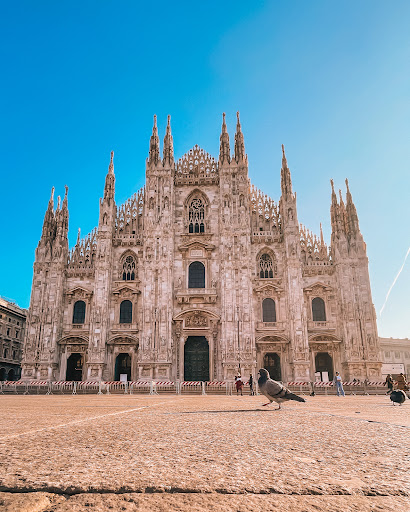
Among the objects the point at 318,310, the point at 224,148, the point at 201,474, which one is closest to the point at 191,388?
the point at 318,310

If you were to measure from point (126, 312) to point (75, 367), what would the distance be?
5462 millimetres

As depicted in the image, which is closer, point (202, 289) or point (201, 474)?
point (201, 474)

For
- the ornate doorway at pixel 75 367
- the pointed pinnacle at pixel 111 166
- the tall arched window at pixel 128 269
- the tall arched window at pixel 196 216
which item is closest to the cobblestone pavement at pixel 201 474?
the tall arched window at pixel 128 269

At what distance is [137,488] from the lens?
1692mm

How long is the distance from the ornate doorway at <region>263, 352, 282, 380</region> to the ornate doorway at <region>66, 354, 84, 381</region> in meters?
13.4

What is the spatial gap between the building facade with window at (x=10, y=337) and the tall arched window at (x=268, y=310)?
1123 inches

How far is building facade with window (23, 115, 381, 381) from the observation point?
28766mm

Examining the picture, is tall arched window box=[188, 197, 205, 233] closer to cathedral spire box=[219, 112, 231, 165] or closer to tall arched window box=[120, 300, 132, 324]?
cathedral spire box=[219, 112, 231, 165]

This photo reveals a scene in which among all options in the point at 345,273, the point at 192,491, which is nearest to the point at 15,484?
the point at 192,491

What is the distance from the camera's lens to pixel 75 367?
30359 mm

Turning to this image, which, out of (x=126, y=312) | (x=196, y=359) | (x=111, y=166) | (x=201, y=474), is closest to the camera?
(x=201, y=474)

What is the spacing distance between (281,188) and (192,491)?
31.6 metres

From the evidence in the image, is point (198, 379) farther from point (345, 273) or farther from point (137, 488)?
point (137, 488)

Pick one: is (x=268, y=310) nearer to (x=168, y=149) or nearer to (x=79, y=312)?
(x=79, y=312)
